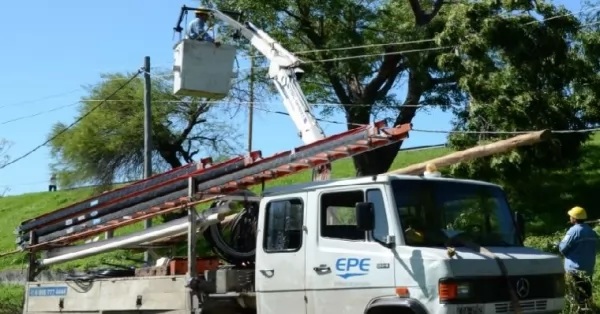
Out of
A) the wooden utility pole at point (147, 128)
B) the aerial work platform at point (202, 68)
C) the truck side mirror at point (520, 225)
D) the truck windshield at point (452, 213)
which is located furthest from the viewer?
the wooden utility pole at point (147, 128)

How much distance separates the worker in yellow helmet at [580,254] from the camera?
36.6 ft

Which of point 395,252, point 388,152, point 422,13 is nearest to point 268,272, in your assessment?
point 395,252

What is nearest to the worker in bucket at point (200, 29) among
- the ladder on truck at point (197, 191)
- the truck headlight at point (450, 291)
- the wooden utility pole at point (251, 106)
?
the ladder on truck at point (197, 191)

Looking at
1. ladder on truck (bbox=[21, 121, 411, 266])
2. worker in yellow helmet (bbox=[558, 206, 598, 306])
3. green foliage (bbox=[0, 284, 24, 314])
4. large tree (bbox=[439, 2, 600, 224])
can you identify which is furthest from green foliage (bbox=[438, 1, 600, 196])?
ladder on truck (bbox=[21, 121, 411, 266])

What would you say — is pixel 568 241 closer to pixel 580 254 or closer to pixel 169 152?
pixel 580 254

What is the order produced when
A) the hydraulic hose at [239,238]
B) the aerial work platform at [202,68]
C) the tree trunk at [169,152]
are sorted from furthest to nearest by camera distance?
the tree trunk at [169,152], the aerial work platform at [202,68], the hydraulic hose at [239,238]

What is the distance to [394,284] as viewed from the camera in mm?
8070

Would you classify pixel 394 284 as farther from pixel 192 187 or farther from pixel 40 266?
pixel 40 266

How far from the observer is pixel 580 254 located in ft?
37.3

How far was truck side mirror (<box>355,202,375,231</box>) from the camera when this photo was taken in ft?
26.7

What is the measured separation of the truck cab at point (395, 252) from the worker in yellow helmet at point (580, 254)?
2344mm

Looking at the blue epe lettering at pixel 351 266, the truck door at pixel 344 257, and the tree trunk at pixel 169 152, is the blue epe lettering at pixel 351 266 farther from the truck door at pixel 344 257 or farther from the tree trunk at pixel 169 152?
the tree trunk at pixel 169 152

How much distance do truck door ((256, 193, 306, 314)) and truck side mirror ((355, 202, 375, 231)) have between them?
3.23 ft

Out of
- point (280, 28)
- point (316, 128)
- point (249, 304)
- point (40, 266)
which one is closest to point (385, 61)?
point (280, 28)
